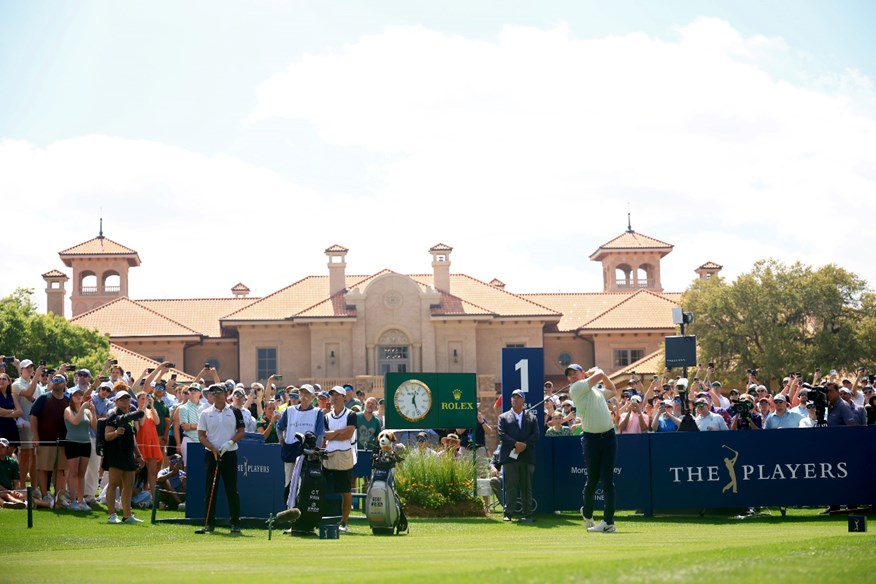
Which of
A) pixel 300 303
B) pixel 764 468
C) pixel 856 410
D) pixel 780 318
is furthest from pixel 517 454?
pixel 300 303

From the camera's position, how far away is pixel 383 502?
15.3m


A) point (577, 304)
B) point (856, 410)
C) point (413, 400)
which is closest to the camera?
point (856, 410)

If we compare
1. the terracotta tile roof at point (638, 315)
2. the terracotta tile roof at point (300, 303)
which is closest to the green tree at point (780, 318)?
the terracotta tile roof at point (638, 315)

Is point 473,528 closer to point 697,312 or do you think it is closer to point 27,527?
point 27,527

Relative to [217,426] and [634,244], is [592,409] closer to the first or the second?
[217,426]

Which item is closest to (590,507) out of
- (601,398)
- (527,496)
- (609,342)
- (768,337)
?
(601,398)

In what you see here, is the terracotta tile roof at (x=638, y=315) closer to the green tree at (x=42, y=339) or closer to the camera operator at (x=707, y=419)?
the green tree at (x=42, y=339)

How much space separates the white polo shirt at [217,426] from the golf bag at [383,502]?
6.73ft

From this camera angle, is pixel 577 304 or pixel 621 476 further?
pixel 577 304

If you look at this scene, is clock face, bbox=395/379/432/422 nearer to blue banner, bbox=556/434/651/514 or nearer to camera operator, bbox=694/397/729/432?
blue banner, bbox=556/434/651/514

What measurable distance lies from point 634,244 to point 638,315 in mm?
23869

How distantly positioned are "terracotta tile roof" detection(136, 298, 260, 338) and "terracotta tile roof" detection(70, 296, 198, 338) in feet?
5.19

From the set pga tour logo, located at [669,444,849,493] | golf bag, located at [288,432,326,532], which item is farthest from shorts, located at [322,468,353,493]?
Answer: pga tour logo, located at [669,444,849,493]

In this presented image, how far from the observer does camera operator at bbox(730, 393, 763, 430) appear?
66.0 feet
